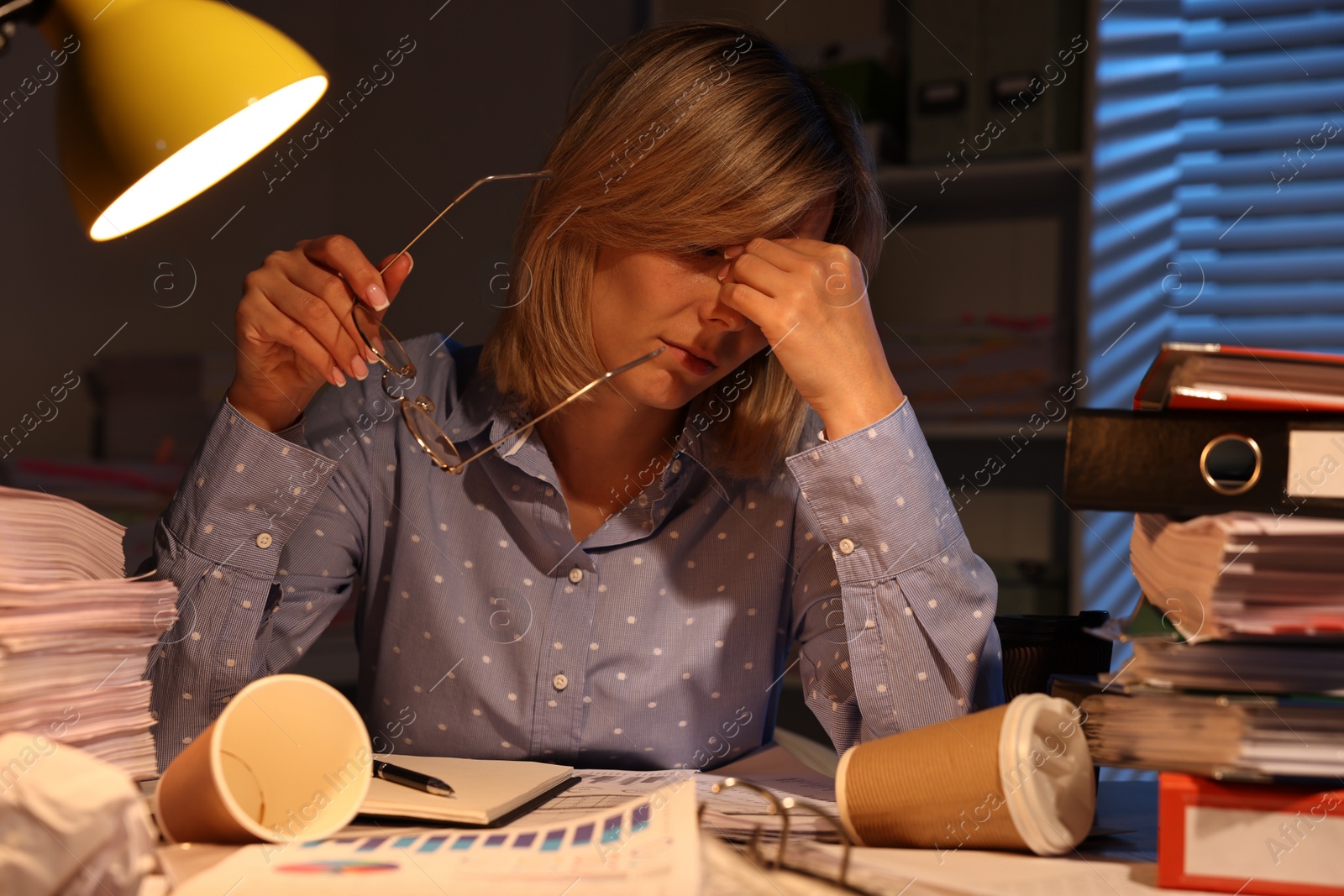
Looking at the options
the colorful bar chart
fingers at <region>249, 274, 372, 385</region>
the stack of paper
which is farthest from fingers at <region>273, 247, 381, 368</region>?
the stack of paper

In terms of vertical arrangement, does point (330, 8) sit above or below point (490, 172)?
above

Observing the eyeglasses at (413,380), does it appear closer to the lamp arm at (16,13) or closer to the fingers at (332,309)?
the fingers at (332,309)

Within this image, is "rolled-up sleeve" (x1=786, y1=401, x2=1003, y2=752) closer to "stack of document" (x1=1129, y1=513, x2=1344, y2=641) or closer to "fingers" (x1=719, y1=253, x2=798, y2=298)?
"fingers" (x1=719, y1=253, x2=798, y2=298)

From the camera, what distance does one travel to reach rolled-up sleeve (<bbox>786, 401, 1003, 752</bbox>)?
822 mm

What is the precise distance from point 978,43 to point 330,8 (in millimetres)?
1307

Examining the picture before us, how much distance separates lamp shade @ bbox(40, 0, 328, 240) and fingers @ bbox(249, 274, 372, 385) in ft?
0.61

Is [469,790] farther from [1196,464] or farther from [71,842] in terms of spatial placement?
[1196,464]

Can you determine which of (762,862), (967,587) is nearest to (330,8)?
(967,587)

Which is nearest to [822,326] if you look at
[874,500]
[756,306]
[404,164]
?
[756,306]

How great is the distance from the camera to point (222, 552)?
0.87 meters

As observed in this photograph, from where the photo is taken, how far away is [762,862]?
0.55 metres

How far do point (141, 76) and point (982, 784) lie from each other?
2.28ft

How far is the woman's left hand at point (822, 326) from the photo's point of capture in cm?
85

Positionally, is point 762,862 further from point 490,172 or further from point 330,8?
point 330,8
